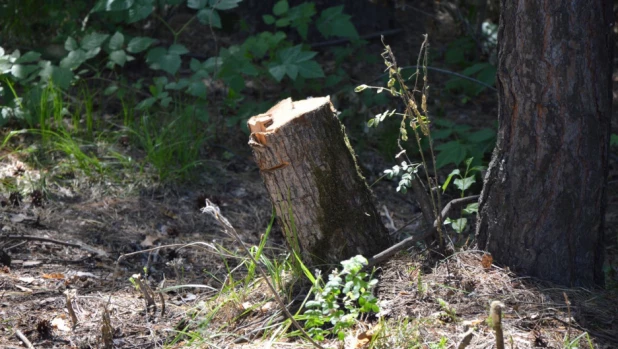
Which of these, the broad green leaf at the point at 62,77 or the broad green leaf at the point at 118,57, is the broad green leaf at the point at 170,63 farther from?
the broad green leaf at the point at 62,77

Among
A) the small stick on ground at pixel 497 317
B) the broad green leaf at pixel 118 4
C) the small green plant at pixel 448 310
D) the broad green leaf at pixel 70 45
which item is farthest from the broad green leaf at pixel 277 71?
the small stick on ground at pixel 497 317

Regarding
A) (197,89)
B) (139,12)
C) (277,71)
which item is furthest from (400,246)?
(139,12)

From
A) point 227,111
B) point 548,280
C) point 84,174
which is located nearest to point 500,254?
point 548,280

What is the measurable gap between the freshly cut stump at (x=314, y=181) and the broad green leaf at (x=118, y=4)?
199 cm

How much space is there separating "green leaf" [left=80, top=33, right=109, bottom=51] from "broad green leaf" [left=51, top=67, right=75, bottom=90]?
262mm

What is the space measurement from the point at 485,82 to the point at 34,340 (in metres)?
3.47

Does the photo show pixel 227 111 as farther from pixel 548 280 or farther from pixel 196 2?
pixel 548 280

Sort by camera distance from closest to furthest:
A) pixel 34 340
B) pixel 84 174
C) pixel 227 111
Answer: pixel 34 340
pixel 84 174
pixel 227 111

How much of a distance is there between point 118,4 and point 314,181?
2380 millimetres

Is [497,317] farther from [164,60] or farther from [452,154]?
[164,60]

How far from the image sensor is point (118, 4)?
456cm

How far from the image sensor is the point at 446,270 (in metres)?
2.97

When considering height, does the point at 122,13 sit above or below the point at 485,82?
above

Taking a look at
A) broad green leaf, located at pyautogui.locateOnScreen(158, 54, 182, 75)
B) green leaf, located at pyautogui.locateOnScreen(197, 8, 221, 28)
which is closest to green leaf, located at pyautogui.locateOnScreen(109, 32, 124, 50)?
broad green leaf, located at pyautogui.locateOnScreen(158, 54, 182, 75)
